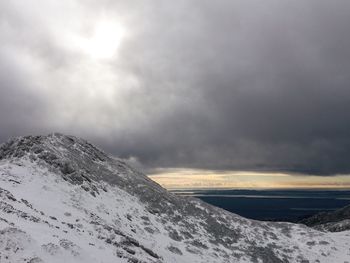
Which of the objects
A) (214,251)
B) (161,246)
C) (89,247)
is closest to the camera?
(89,247)

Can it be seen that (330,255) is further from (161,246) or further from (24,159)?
(24,159)

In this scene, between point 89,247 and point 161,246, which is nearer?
point 89,247

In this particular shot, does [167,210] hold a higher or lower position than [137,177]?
lower

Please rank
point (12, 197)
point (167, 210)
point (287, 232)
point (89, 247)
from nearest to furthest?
1. point (89, 247)
2. point (12, 197)
3. point (167, 210)
4. point (287, 232)

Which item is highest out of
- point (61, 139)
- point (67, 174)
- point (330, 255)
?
point (61, 139)

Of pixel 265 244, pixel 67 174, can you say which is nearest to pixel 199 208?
pixel 265 244

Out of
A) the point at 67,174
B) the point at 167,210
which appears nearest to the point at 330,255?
the point at 167,210
